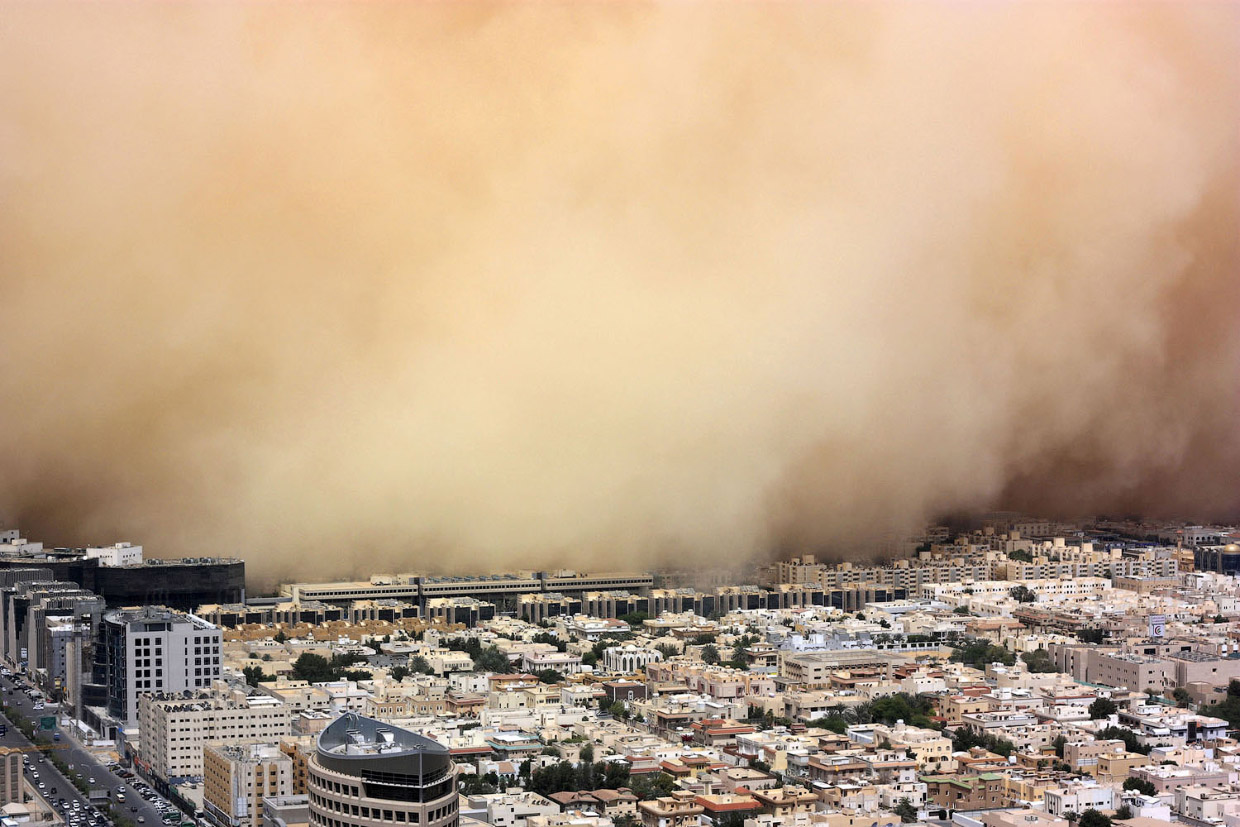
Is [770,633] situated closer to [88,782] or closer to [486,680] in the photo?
[486,680]

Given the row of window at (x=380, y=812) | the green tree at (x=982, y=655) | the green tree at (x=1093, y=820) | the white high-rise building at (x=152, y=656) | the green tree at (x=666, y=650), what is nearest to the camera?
the row of window at (x=380, y=812)

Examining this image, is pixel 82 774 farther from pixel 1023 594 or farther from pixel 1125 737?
pixel 1023 594

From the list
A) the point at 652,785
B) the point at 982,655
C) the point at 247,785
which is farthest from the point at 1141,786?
the point at 247,785

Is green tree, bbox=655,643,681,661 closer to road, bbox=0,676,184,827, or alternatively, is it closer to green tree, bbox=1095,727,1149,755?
green tree, bbox=1095,727,1149,755

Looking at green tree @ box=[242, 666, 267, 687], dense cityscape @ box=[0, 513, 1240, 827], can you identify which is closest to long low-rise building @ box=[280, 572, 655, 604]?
dense cityscape @ box=[0, 513, 1240, 827]

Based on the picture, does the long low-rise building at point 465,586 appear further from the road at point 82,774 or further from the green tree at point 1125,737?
the green tree at point 1125,737

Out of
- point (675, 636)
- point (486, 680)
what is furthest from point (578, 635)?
point (486, 680)

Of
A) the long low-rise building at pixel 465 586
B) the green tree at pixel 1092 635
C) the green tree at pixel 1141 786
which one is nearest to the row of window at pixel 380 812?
the green tree at pixel 1141 786
